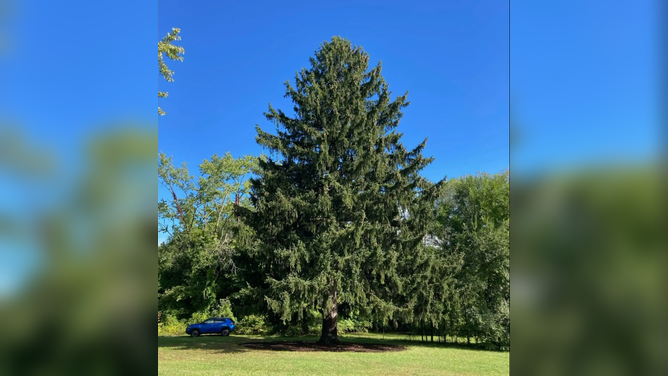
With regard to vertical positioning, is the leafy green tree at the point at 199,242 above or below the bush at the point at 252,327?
above

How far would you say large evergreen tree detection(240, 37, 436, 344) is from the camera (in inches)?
578

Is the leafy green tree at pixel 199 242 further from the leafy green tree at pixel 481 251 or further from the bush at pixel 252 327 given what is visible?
the leafy green tree at pixel 481 251

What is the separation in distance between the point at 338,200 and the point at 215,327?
41.9 feet

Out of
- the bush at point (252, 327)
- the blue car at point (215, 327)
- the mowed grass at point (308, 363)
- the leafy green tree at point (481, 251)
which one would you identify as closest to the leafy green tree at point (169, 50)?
the mowed grass at point (308, 363)

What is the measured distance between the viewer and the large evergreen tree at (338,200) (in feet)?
48.1

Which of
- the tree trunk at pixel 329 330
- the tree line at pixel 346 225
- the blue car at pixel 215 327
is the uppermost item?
the tree line at pixel 346 225

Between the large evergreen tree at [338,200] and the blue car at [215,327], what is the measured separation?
8431 millimetres

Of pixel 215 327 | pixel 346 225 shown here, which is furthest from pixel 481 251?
pixel 215 327

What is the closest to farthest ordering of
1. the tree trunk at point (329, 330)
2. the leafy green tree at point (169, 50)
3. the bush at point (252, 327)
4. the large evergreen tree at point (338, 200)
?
1. the leafy green tree at point (169, 50)
2. the large evergreen tree at point (338, 200)
3. the tree trunk at point (329, 330)
4. the bush at point (252, 327)

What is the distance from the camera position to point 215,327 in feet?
76.3
